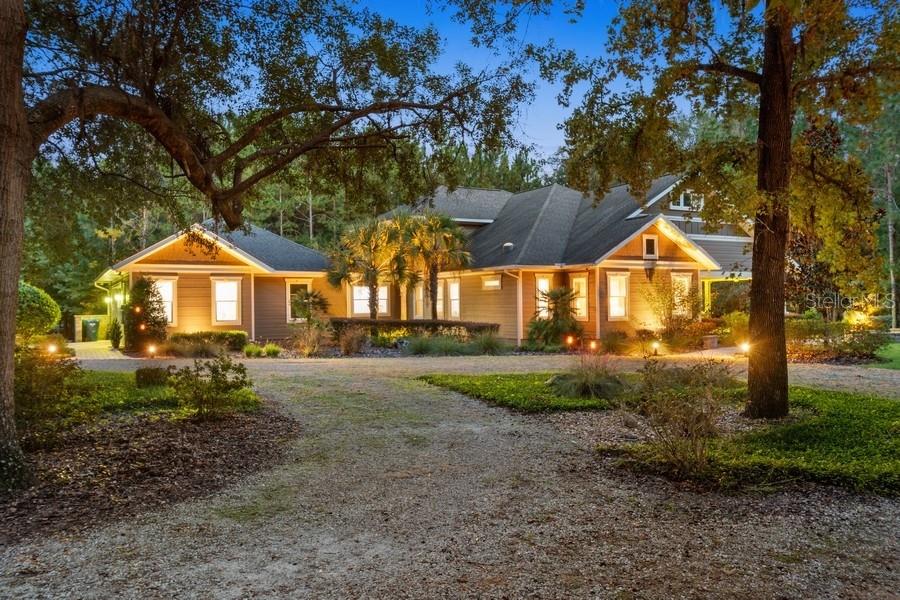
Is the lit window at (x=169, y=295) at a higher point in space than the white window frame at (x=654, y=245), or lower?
lower

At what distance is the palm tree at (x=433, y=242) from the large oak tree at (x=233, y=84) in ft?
40.1

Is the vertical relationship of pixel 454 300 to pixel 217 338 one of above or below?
above

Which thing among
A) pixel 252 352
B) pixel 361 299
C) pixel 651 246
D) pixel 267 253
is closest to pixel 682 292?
pixel 651 246

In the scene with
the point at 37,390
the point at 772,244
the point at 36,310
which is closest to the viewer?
the point at 37,390

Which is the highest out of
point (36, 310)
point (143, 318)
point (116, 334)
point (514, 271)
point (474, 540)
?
point (514, 271)

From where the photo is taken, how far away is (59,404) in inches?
289

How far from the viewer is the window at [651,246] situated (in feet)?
73.9

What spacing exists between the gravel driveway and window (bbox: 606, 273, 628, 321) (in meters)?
16.1

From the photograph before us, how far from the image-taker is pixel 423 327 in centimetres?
2264

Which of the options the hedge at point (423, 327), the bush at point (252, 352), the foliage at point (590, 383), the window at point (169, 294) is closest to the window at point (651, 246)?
the hedge at point (423, 327)

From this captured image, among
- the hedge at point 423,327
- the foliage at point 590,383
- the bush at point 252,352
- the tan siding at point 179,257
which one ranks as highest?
the tan siding at point 179,257

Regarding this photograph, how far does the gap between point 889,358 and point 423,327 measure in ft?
44.6

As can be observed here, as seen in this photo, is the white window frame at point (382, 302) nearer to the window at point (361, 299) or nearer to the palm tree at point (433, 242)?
the window at point (361, 299)

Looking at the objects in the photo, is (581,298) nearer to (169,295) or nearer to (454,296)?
(454,296)
